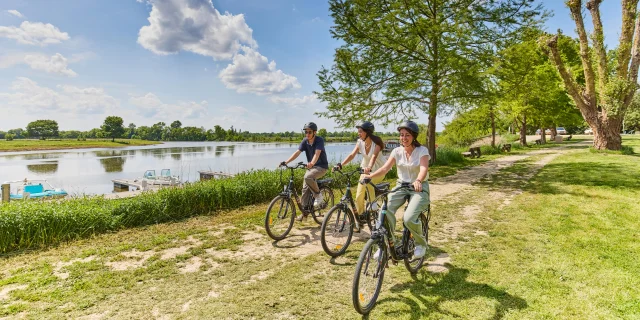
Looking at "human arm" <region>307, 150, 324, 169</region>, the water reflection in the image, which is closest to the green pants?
"human arm" <region>307, 150, 324, 169</region>

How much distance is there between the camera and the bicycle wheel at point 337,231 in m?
4.88

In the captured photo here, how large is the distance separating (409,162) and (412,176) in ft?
0.65

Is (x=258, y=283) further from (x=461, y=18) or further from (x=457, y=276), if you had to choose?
(x=461, y=18)

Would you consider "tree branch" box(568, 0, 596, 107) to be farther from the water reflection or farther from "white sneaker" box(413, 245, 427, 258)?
the water reflection

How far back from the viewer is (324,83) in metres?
14.3

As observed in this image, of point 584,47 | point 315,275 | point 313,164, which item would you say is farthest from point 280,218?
point 584,47

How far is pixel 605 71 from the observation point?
63.8 feet

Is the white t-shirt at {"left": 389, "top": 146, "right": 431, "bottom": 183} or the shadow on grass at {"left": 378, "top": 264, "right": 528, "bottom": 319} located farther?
the white t-shirt at {"left": 389, "top": 146, "right": 431, "bottom": 183}

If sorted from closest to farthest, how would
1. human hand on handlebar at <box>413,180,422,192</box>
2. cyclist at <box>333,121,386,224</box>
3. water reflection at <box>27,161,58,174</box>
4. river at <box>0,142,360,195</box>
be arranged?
human hand on handlebar at <box>413,180,422,192</box>
cyclist at <box>333,121,386,224</box>
river at <box>0,142,360,195</box>
water reflection at <box>27,161,58,174</box>

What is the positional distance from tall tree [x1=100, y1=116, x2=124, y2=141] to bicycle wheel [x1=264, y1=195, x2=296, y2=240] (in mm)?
127832

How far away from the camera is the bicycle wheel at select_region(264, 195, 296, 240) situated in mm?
5699

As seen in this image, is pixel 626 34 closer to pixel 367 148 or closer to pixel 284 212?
pixel 367 148

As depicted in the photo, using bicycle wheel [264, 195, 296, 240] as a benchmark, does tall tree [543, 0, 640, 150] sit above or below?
above

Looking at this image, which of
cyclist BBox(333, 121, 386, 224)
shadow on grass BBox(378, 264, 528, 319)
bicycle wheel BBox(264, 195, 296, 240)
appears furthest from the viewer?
bicycle wheel BBox(264, 195, 296, 240)
